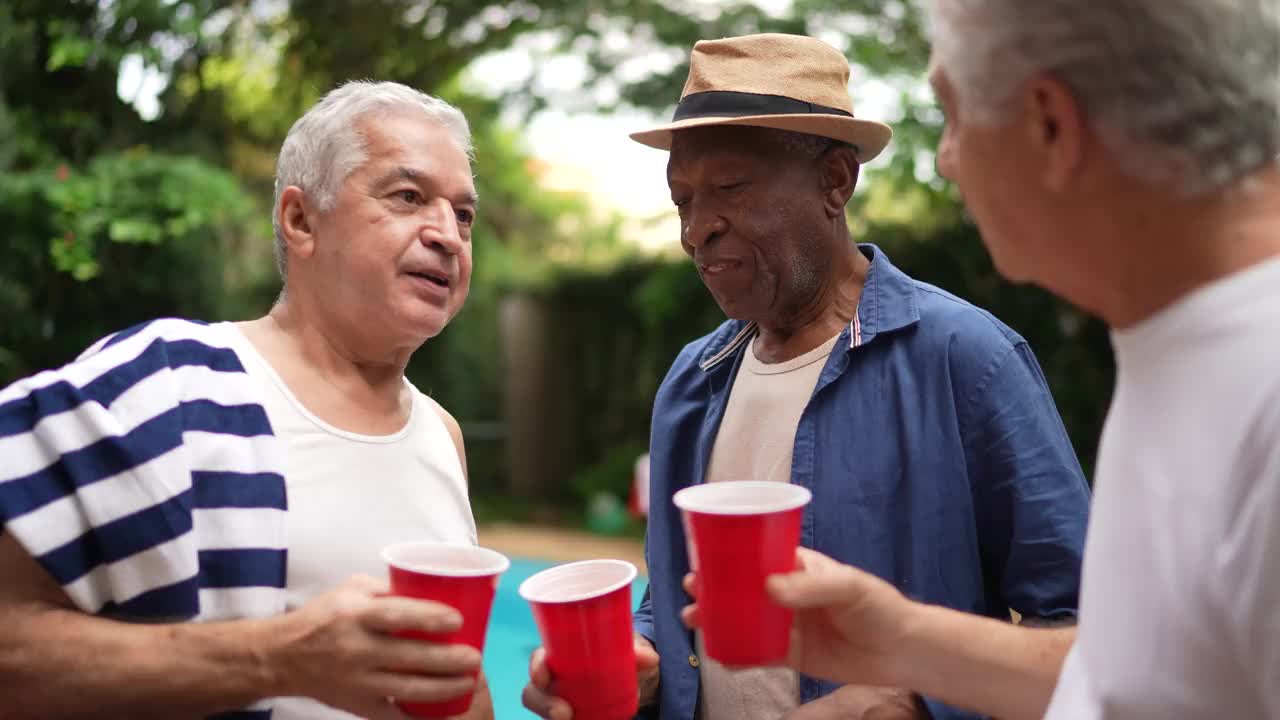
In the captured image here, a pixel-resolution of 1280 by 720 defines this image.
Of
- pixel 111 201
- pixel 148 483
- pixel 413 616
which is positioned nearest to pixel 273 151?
pixel 111 201

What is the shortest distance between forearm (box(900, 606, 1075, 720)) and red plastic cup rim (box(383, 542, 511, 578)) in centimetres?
60

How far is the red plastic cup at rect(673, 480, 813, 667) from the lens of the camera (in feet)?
4.33

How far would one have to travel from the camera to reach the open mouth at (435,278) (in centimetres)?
206

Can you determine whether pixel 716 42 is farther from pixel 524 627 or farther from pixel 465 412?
pixel 465 412

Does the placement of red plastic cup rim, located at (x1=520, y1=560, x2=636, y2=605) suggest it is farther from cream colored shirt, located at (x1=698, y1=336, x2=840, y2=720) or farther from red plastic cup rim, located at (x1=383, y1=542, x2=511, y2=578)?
cream colored shirt, located at (x1=698, y1=336, x2=840, y2=720)

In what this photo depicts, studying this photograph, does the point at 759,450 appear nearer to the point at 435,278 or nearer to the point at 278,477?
the point at 435,278

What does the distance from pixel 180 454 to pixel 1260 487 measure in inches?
59.2

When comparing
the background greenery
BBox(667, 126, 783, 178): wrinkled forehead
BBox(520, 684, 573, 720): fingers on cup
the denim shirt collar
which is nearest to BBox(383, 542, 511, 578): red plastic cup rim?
BBox(520, 684, 573, 720): fingers on cup

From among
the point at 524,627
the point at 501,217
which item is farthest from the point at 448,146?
the point at 501,217

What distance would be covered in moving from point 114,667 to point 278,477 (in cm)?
40

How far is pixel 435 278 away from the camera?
209 centimetres

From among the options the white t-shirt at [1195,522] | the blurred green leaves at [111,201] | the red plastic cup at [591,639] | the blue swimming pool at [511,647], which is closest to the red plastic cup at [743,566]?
the red plastic cup at [591,639]

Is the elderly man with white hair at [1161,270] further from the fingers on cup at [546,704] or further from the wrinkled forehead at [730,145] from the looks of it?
the wrinkled forehead at [730,145]

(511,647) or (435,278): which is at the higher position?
(435,278)
